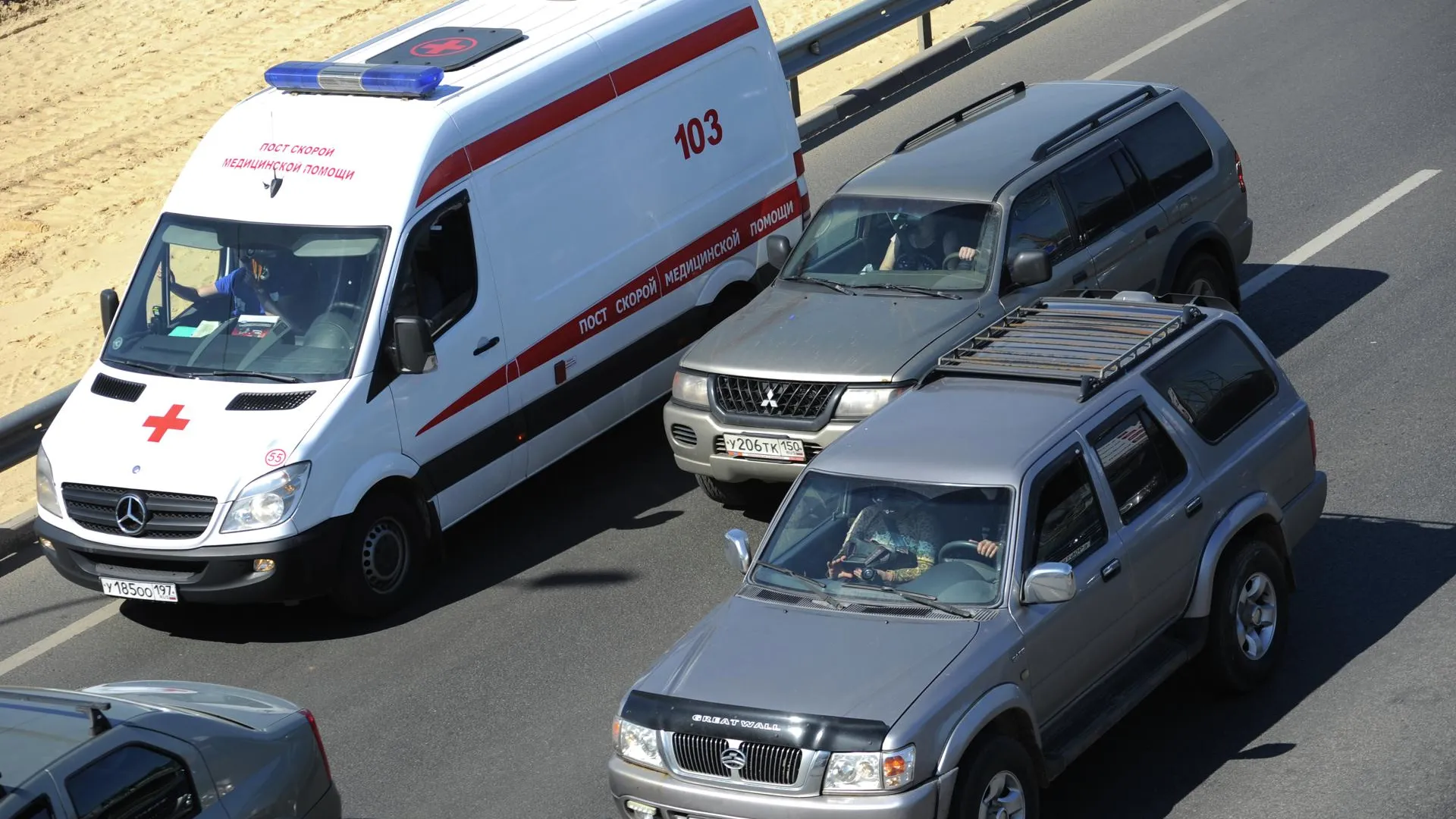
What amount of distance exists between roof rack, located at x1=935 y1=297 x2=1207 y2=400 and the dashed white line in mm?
5206

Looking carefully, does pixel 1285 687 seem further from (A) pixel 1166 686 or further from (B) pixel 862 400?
(B) pixel 862 400

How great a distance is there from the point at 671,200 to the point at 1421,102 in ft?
25.0

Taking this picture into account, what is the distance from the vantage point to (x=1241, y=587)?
322 inches

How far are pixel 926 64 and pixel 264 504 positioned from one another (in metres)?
10.1

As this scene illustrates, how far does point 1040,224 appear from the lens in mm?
10984

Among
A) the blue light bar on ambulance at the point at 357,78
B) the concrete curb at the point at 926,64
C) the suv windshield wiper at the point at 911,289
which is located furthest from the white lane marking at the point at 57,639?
the concrete curb at the point at 926,64

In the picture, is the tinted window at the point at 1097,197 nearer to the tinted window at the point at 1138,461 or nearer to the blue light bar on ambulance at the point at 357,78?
the tinted window at the point at 1138,461

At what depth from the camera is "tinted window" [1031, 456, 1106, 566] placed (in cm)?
749

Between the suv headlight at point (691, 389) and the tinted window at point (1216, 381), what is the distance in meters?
3.06

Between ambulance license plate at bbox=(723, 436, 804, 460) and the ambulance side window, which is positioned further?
the ambulance side window

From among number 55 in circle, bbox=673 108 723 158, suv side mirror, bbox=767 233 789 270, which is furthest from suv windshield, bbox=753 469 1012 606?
number 55 in circle, bbox=673 108 723 158

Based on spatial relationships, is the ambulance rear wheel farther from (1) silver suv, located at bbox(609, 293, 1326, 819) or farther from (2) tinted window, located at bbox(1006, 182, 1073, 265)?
(2) tinted window, located at bbox(1006, 182, 1073, 265)

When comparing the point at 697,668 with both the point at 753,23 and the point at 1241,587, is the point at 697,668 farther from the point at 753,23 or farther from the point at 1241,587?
the point at 753,23

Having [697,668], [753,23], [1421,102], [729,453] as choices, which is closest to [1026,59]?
[1421,102]
